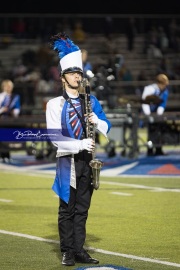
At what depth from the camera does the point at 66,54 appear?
28.7 ft

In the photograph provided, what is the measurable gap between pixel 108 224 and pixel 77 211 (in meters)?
2.44

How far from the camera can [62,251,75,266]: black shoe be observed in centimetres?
850

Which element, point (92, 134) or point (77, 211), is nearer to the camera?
point (92, 134)

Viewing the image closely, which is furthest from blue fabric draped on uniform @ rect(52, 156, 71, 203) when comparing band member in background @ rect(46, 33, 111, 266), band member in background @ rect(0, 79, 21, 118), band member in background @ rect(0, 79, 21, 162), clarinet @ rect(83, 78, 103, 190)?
band member in background @ rect(0, 79, 21, 118)

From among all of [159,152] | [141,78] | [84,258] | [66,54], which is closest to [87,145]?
[66,54]

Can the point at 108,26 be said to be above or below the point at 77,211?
above

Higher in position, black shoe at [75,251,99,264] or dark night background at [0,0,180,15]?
dark night background at [0,0,180,15]

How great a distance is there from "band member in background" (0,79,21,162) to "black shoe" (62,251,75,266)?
982 centimetres

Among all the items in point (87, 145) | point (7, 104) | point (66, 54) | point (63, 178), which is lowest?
point (63, 178)

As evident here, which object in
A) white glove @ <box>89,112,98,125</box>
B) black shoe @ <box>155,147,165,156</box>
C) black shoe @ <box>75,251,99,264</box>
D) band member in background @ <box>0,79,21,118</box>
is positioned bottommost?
black shoe @ <box>75,251,99,264</box>

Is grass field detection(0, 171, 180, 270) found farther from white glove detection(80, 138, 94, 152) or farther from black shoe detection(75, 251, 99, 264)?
white glove detection(80, 138, 94, 152)

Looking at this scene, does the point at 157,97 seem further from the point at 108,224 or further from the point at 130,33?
the point at 130,33

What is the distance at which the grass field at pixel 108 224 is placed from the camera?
8.85 metres

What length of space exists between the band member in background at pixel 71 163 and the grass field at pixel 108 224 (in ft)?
0.81
